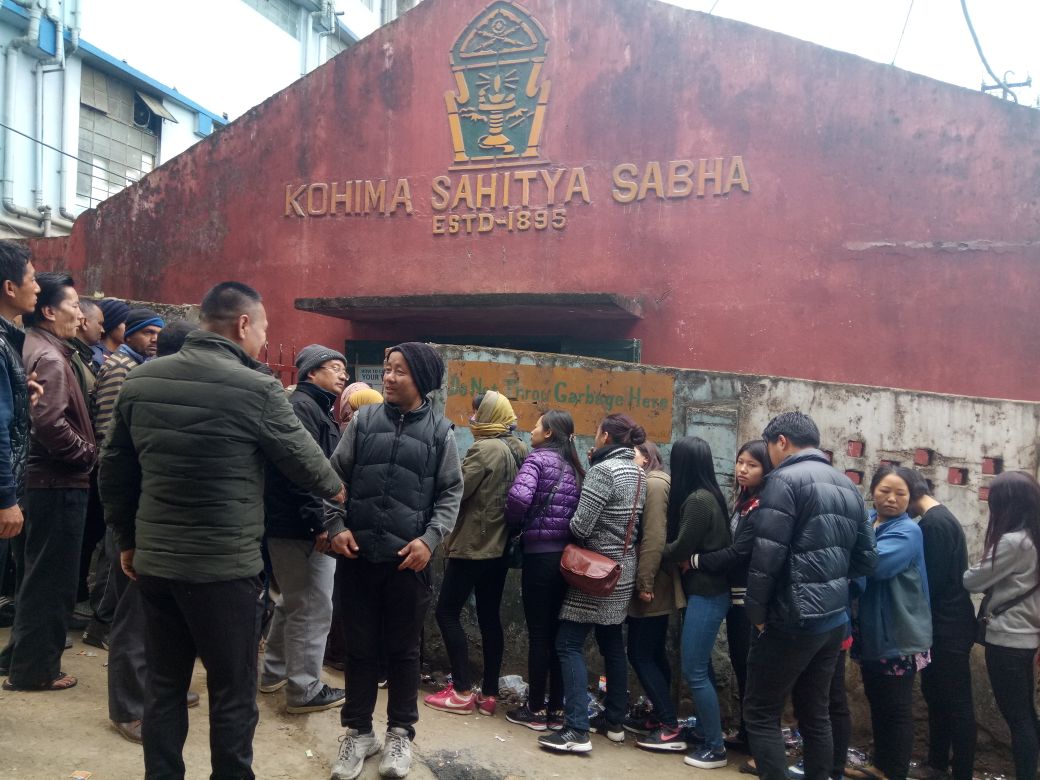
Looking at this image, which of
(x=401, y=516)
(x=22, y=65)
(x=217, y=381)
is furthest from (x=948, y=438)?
(x=22, y=65)

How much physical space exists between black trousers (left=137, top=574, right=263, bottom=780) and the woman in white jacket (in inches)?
135

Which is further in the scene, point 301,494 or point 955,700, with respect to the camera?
point 955,700

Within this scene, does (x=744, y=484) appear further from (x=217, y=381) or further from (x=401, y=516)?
(x=217, y=381)

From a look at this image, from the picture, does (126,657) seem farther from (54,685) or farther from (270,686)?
(270,686)

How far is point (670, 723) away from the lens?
14.8ft

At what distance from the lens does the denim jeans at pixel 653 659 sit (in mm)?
4535

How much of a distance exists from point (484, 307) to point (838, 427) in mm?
4014

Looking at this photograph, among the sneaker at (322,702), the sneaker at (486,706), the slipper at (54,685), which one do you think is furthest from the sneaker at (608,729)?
the slipper at (54,685)

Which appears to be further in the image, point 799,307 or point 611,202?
point 611,202

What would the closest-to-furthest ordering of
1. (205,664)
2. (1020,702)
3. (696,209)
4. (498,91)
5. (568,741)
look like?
(205,664) < (1020,702) < (568,741) < (696,209) < (498,91)

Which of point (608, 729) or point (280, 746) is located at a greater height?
point (280, 746)

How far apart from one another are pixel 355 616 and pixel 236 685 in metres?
0.81

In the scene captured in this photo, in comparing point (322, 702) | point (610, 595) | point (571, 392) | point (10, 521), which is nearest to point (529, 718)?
point (610, 595)

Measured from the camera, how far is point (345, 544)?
3.45 meters
